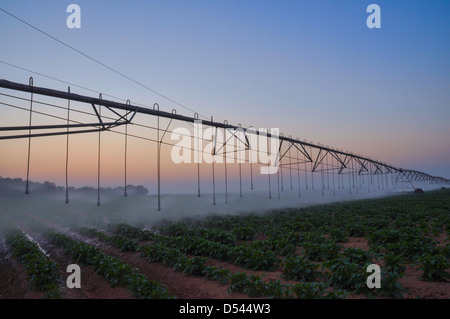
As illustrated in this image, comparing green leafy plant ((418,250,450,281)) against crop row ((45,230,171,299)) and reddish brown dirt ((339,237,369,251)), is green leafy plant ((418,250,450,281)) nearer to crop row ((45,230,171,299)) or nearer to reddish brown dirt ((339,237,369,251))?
reddish brown dirt ((339,237,369,251))

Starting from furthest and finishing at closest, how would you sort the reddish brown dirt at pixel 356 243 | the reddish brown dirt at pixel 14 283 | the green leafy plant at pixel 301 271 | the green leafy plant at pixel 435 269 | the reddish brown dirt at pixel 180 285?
the reddish brown dirt at pixel 356 243 < the reddish brown dirt at pixel 14 283 < the green leafy plant at pixel 301 271 < the green leafy plant at pixel 435 269 < the reddish brown dirt at pixel 180 285

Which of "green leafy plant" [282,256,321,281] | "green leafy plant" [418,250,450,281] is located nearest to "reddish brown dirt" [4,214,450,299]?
"green leafy plant" [418,250,450,281]

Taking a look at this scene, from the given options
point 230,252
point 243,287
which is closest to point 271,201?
point 230,252

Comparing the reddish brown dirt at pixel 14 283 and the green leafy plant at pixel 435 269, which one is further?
the reddish brown dirt at pixel 14 283

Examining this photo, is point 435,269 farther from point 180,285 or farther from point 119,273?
point 119,273

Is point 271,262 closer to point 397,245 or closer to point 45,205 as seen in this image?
point 397,245

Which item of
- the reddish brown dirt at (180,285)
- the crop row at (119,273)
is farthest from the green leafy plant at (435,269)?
the crop row at (119,273)

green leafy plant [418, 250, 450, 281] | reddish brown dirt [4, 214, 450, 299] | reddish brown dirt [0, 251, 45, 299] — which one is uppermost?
green leafy plant [418, 250, 450, 281]

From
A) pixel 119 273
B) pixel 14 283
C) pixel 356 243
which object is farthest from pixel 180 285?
pixel 356 243

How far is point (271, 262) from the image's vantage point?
11.9m

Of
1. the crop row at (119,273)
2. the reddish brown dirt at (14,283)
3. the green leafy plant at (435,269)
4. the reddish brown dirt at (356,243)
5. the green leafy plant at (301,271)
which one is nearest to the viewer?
the green leafy plant at (435,269)

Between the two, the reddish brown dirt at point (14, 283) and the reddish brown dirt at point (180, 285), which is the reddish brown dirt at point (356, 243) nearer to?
the reddish brown dirt at point (180, 285)
